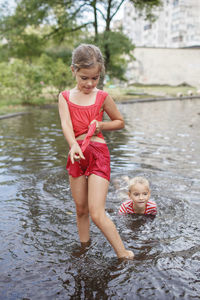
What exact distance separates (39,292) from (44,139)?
23.7ft

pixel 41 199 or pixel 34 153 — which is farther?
pixel 34 153

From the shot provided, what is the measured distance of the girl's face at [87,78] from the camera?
2.74 meters

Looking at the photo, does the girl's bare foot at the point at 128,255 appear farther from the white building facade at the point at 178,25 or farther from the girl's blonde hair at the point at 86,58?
the white building facade at the point at 178,25

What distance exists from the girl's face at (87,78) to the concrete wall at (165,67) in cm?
4305

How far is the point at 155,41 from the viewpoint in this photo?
69.3 meters

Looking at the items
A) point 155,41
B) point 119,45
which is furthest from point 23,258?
point 155,41

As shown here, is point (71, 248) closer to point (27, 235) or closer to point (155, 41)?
point (27, 235)

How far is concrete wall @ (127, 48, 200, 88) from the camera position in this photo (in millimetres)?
45250

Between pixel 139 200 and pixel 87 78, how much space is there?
212 cm

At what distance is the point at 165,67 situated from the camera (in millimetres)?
45938

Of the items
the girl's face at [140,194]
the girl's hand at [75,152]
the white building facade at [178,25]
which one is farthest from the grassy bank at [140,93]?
the white building facade at [178,25]

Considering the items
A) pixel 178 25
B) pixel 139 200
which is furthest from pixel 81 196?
pixel 178 25

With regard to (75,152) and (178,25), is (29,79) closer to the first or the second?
(75,152)

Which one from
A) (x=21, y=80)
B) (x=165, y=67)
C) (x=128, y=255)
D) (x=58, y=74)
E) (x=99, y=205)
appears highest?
(x=165, y=67)
